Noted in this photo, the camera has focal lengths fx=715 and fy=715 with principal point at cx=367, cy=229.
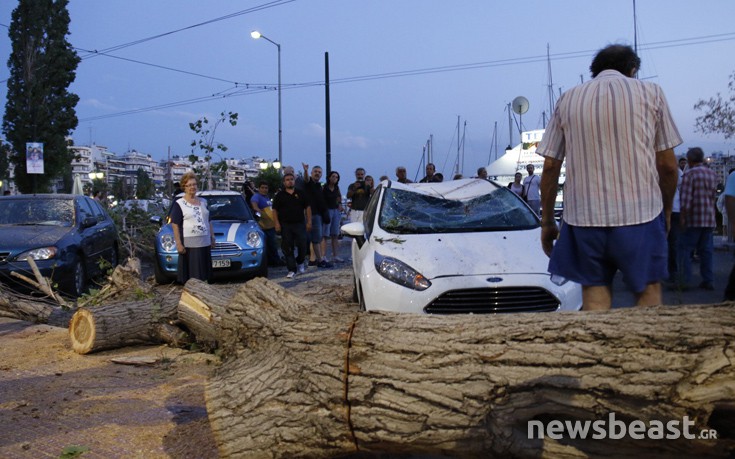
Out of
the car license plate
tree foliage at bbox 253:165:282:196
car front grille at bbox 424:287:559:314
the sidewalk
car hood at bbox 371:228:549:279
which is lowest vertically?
the sidewalk

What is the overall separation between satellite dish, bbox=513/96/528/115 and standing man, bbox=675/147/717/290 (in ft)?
53.4

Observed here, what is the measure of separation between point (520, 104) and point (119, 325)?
71.5 ft

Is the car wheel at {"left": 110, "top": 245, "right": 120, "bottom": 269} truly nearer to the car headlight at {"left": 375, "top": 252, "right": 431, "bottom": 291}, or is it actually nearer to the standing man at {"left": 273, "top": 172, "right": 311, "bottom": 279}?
the standing man at {"left": 273, "top": 172, "right": 311, "bottom": 279}

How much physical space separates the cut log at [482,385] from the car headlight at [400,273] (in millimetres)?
2119

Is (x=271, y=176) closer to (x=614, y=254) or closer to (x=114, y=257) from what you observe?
(x=114, y=257)

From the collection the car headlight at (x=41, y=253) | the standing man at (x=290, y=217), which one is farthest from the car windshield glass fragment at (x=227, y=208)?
the car headlight at (x=41, y=253)

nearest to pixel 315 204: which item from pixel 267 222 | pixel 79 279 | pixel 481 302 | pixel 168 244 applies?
pixel 267 222

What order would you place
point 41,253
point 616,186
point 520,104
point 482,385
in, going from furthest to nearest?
1. point 520,104
2. point 41,253
3. point 616,186
4. point 482,385

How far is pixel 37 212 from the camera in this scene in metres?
11.4

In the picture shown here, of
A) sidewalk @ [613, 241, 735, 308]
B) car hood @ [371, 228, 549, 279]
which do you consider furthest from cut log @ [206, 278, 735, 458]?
sidewalk @ [613, 241, 735, 308]

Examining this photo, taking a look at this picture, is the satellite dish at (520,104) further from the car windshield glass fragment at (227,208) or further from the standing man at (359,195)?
the car windshield glass fragment at (227,208)

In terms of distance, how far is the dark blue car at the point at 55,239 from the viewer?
980cm

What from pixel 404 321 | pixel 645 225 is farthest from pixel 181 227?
pixel 645 225

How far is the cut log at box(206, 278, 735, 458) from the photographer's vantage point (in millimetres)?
2775
